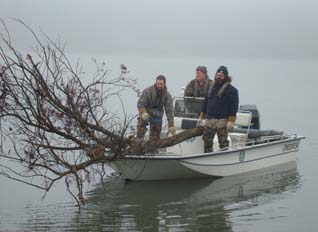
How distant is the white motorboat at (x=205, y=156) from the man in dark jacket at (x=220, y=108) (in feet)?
0.97

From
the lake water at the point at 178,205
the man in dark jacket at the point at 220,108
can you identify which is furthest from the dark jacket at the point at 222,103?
the lake water at the point at 178,205

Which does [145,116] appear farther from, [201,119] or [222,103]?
[222,103]

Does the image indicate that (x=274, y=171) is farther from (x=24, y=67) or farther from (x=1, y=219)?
(x=24, y=67)

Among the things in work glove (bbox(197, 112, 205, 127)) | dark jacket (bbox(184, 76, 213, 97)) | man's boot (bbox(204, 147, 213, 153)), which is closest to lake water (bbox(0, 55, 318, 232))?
man's boot (bbox(204, 147, 213, 153))

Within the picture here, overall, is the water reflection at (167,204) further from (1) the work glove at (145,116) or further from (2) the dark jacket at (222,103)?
(2) the dark jacket at (222,103)

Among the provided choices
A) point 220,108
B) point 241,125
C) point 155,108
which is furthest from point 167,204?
point 241,125

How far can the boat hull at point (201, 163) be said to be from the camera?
41.5 feet

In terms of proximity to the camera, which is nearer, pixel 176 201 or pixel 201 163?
pixel 176 201

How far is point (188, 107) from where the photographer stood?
14398 mm

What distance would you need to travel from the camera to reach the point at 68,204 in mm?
11812

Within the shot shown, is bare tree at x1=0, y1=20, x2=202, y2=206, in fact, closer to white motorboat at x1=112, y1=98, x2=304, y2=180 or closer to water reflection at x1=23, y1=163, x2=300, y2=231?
water reflection at x1=23, y1=163, x2=300, y2=231

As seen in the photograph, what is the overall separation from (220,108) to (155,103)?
1206 millimetres

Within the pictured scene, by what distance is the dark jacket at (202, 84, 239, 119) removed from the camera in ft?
41.9

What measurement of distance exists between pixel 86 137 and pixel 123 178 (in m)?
4.22
